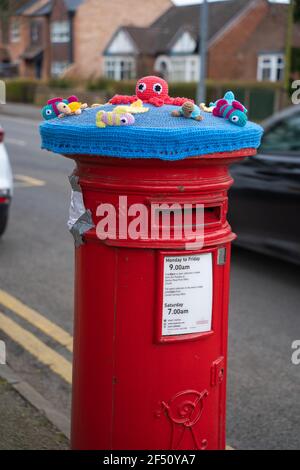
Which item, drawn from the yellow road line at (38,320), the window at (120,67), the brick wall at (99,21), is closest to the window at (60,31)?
the brick wall at (99,21)

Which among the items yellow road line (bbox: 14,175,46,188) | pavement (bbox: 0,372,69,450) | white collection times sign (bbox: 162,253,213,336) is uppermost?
white collection times sign (bbox: 162,253,213,336)

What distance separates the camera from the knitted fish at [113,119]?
2307 mm

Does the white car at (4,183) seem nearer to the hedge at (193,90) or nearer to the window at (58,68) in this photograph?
the hedge at (193,90)

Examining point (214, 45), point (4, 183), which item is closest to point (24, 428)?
point (4, 183)

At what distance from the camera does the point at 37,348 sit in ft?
15.4

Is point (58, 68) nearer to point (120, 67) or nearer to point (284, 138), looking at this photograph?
point (120, 67)

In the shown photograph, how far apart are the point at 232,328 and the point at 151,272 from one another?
2.75 m

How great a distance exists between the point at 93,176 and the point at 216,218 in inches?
19.1

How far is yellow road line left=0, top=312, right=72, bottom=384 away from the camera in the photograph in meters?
4.39

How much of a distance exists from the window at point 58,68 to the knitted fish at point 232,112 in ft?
172

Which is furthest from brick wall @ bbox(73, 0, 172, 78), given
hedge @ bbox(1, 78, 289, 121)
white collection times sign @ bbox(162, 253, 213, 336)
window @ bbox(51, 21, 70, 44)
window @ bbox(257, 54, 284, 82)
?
white collection times sign @ bbox(162, 253, 213, 336)

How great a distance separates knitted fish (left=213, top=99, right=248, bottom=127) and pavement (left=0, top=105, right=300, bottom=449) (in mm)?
1803

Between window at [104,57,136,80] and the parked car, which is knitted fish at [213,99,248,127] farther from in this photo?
window at [104,57,136,80]
